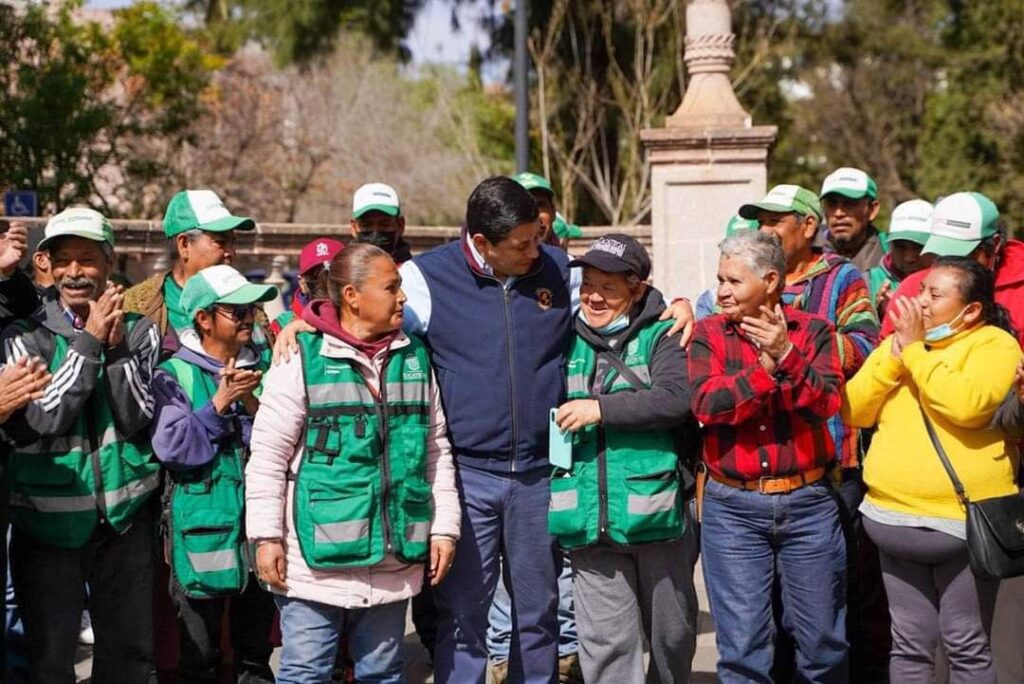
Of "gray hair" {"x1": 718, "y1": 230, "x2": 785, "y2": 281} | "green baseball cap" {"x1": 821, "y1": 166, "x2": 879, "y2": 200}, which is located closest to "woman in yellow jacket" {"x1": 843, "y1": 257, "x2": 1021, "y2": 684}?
"gray hair" {"x1": 718, "y1": 230, "x2": 785, "y2": 281}

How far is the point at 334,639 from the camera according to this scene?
16.0ft

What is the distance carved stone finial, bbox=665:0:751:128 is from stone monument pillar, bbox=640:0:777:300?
0.03 feet

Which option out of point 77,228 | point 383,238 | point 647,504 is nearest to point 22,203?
point 383,238

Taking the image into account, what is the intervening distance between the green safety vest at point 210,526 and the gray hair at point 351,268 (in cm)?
79

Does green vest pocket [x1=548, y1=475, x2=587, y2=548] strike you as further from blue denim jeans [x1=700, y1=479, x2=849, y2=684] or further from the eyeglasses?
the eyeglasses

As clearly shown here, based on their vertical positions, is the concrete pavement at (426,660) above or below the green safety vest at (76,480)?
below

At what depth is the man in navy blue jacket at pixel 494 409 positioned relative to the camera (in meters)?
5.15

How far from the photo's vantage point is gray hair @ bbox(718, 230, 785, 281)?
5.15 metres

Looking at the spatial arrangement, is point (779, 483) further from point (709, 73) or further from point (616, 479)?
point (709, 73)

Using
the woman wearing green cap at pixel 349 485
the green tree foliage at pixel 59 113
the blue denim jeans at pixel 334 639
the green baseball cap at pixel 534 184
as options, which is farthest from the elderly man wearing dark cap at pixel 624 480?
the green tree foliage at pixel 59 113

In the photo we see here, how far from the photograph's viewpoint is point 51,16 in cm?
1956

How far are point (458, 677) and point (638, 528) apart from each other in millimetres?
871

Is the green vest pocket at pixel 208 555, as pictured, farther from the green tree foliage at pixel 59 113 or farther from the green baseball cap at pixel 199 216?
the green tree foliage at pixel 59 113

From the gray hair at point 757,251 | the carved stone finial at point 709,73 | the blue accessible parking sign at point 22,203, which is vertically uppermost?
the carved stone finial at point 709,73
